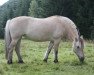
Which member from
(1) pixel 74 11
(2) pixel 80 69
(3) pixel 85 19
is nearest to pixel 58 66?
(2) pixel 80 69

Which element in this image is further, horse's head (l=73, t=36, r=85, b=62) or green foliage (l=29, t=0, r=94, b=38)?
green foliage (l=29, t=0, r=94, b=38)

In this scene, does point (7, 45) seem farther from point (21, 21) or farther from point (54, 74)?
point (54, 74)

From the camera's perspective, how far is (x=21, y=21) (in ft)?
38.5

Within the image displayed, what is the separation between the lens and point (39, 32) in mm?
11922

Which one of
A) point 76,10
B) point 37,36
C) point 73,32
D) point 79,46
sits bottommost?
point 76,10

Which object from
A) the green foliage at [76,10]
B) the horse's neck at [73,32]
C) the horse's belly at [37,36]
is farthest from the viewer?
the green foliage at [76,10]

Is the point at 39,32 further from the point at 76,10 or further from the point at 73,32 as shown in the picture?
the point at 76,10

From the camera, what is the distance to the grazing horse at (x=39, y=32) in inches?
459

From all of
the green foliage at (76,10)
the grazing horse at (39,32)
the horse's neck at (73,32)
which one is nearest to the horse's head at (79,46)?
the grazing horse at (39,32)

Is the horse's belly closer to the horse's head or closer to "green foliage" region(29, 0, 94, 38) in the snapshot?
the horse's head

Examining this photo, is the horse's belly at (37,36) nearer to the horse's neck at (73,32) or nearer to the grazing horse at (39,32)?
the grazing horse at (39,32)

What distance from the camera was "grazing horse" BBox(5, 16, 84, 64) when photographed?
38.3 ft

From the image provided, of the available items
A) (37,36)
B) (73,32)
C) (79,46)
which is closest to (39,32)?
(37,36)

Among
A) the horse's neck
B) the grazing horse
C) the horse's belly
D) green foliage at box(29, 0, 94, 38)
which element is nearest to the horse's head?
the grazing horse
